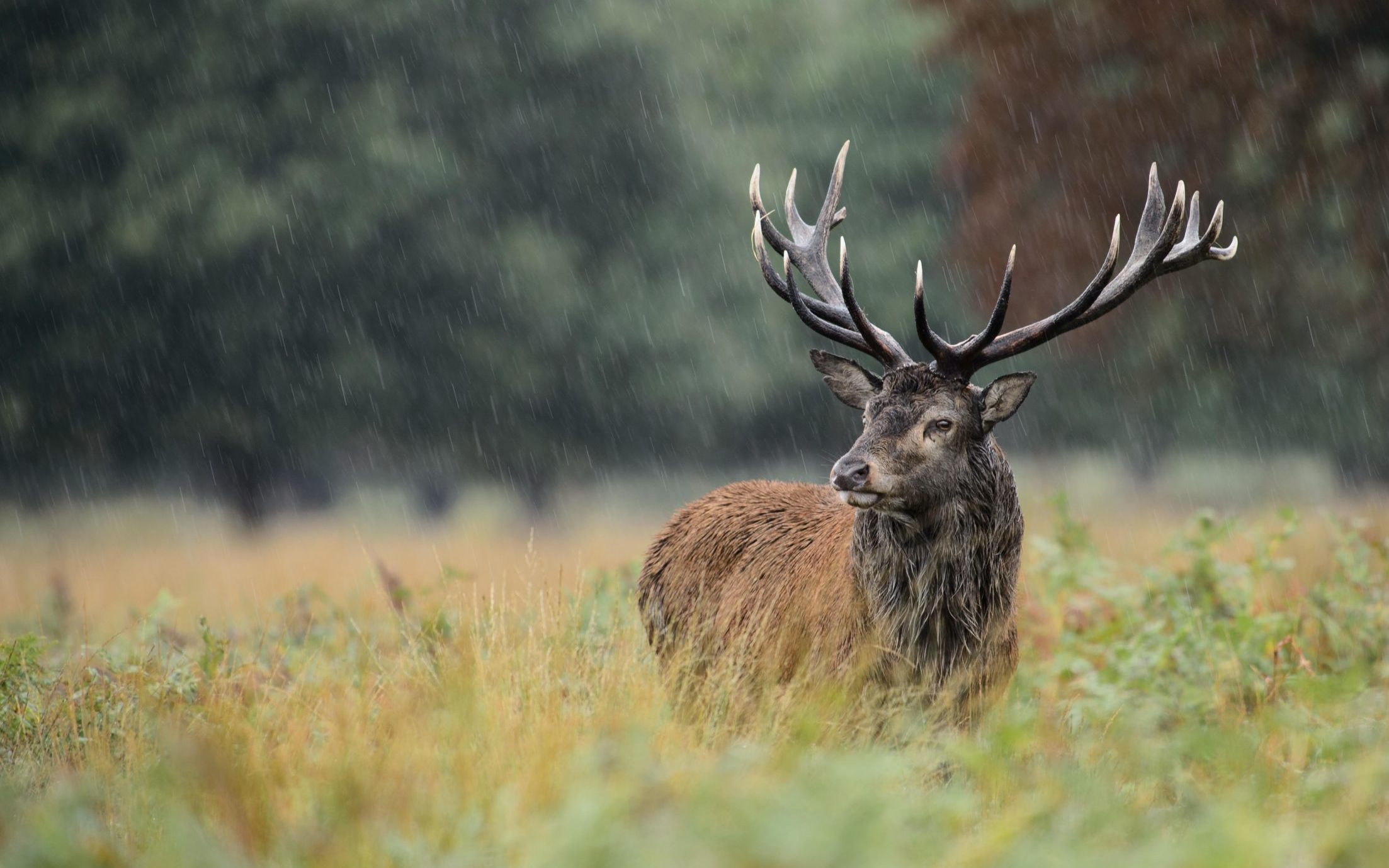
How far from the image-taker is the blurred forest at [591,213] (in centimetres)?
1056

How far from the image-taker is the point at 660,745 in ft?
11.4

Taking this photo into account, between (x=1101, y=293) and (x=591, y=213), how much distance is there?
479 inches

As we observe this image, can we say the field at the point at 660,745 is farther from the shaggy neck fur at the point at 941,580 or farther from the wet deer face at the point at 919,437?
the wet deer face at the point at 919,437

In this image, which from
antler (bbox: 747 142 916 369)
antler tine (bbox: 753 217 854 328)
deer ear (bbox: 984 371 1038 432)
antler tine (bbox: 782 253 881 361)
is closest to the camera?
deer ear (bbox: 984 371 1038 432)

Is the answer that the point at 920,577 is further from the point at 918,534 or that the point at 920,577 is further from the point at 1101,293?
the point at 1101,293

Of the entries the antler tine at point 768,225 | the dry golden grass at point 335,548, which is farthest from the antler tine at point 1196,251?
the dry golden grass at point 335,548

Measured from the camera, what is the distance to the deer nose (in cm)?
427

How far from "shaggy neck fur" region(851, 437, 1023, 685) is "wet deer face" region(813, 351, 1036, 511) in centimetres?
8

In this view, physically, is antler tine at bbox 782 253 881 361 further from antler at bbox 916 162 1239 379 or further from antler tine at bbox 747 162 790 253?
antler tine at bbox 747 162 790 253

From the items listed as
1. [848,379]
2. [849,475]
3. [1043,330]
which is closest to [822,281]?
[848,379]

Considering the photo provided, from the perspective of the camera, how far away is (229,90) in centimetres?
1466

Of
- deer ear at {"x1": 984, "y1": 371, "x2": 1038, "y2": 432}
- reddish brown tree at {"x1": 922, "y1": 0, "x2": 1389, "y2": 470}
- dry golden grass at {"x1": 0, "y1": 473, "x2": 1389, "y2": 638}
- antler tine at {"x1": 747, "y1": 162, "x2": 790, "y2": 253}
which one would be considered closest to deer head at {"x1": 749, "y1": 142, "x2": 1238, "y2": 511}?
deer ear at {"x1": 984, "y1": 371, "x2": 1038, "y2": 432}

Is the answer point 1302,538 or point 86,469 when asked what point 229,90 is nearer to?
point 86,469

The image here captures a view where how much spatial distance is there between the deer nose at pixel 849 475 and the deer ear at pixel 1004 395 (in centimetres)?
65
